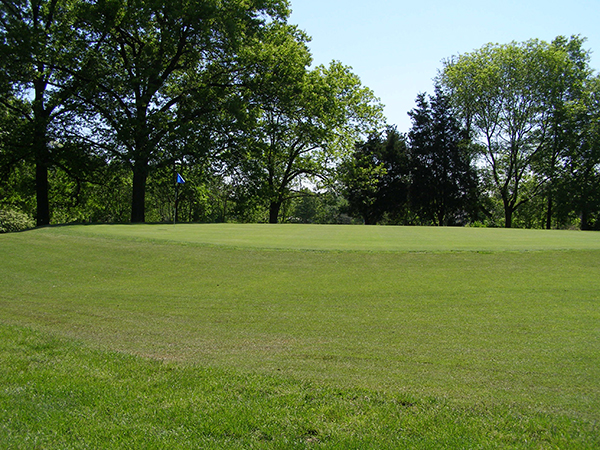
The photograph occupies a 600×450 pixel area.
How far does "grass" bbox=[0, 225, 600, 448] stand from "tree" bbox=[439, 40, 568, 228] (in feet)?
150

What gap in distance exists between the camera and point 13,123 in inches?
1266

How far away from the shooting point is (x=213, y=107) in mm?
33656

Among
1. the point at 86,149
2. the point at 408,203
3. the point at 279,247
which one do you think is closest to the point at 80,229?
the point at 279,247

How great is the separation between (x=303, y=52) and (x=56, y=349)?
36556 millimetres

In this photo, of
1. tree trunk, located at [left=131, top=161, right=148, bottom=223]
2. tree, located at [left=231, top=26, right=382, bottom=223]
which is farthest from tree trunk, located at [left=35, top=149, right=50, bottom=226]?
tree, located at [left=231, top=26, right=382, bottom=223]

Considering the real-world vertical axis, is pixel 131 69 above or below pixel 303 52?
Answer: below

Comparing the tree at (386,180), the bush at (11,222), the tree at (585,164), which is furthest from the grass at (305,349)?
the tree at (386,180)

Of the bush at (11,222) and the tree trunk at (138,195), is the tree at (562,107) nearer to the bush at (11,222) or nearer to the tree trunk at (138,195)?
the tree trunk at (138,195)

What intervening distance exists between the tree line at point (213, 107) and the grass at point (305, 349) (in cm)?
2093

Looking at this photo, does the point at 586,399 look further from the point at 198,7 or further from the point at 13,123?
the point at 13,123

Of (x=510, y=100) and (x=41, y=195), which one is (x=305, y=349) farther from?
(x=510, y=100)

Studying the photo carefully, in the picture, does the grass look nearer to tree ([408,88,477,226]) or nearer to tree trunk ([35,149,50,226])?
tree trunk ([35,149,50,226])

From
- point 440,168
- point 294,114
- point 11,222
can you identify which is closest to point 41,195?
point 11,222

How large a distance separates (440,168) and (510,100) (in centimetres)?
1193
